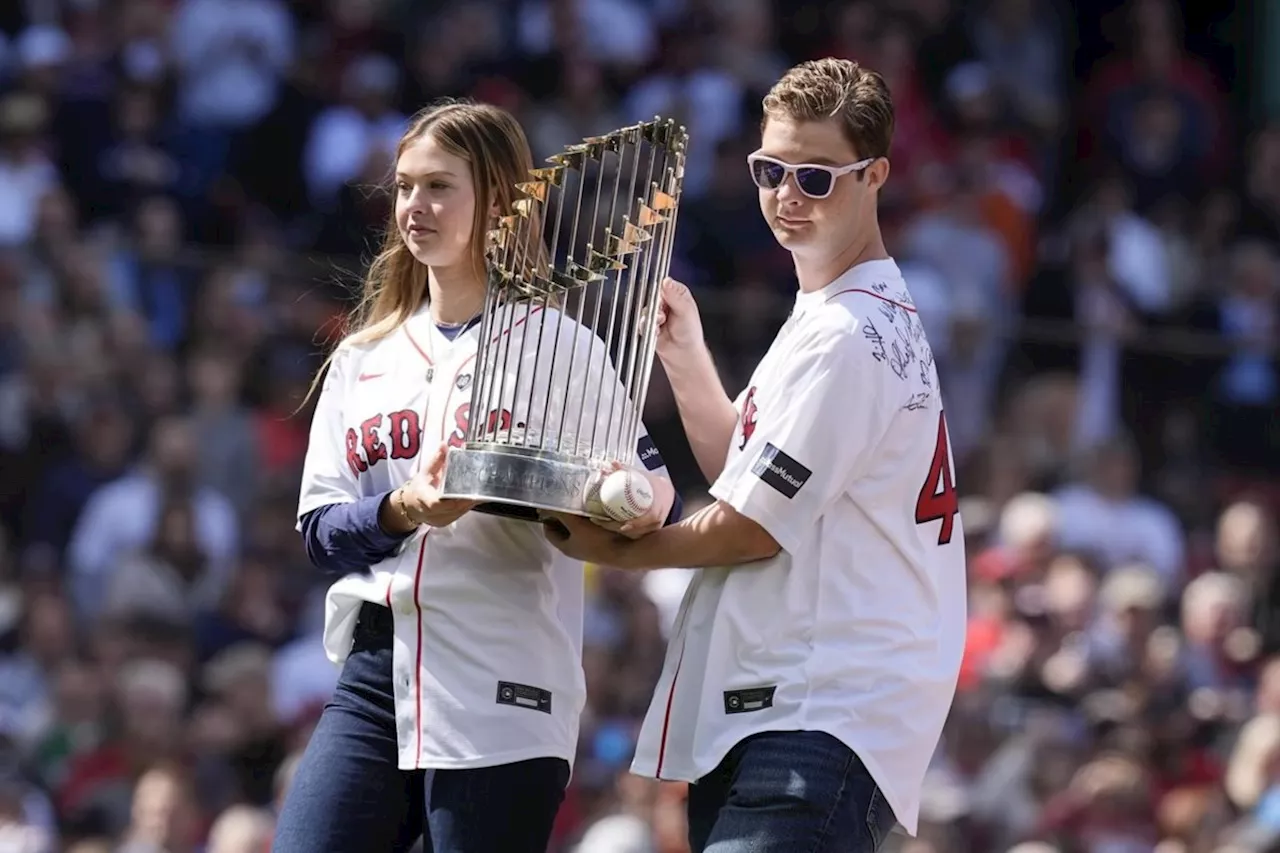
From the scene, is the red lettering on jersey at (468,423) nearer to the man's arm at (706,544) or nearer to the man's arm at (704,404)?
the man's arm at (706,544)

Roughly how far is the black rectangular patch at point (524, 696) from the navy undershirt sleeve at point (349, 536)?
1.14 ft

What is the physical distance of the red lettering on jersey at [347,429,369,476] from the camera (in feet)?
15.2

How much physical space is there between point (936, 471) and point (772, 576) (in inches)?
14.8

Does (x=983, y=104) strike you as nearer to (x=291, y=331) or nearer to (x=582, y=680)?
(x=291, y=331)

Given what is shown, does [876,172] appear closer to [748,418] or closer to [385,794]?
[748,418]

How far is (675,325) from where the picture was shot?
4.77 meters

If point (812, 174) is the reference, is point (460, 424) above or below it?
below

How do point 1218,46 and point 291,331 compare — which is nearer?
point 291,331

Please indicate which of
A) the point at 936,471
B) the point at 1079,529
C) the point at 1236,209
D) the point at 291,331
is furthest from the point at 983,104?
the point at 936,471

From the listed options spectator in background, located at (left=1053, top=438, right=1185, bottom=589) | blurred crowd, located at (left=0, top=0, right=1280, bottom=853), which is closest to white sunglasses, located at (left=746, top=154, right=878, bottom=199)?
blurred crowd, located at (left=0, top=0, right=1280, bottom=853)

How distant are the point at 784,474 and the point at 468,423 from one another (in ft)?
1.96

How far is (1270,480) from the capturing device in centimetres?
1058

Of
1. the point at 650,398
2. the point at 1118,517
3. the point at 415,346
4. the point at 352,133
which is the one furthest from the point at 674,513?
the point at 352,133

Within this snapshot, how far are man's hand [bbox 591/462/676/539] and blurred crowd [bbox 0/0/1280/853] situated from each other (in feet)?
12.5
